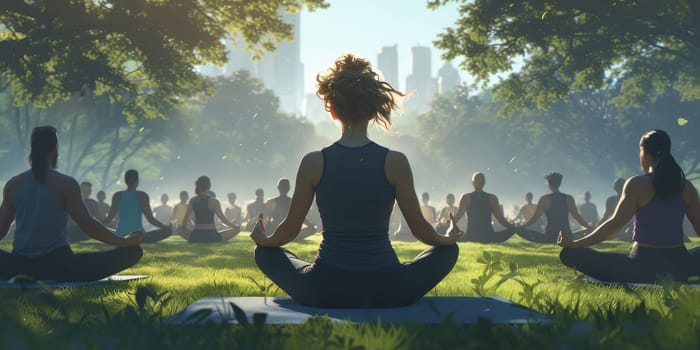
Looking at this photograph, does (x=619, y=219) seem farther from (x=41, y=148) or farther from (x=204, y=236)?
(x=204, y=236)

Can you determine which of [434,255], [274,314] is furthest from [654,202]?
[274,314]

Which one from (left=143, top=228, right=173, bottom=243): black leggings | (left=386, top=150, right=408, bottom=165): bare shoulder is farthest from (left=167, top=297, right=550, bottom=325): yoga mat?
(left=143, top=228, right=173, bottom=243): black leggings

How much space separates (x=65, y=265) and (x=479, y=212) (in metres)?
11.0

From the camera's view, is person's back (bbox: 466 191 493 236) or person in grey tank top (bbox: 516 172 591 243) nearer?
person in grey tank top (bbox: 516 172 591 243)

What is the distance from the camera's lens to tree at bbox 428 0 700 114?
56.1 feet

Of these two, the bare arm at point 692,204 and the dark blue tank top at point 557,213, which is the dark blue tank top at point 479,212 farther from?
the bare arm at point 692,204

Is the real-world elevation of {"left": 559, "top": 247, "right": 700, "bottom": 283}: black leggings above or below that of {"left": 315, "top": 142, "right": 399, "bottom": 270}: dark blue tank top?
below


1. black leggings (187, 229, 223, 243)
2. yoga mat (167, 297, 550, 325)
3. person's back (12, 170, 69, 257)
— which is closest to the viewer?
yoga mat (167, 297, 550, 325)

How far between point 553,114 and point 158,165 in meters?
37.8

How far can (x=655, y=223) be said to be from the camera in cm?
657

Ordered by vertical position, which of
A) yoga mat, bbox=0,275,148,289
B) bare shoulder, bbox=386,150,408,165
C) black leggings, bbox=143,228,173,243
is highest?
bare shoulder, bbox=386,150,408,165

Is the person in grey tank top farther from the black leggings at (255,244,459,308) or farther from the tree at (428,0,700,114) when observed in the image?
the black leggings at (255,244,459,308)

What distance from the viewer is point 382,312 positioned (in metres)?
4.45

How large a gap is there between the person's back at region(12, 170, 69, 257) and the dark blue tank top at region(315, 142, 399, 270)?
341 cm
